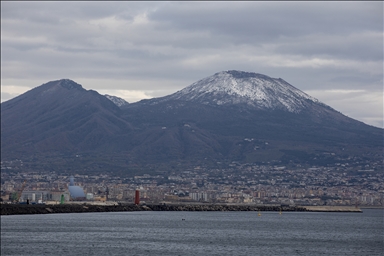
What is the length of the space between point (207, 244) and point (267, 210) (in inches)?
3530

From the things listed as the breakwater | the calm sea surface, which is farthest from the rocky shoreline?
the calm sea surface

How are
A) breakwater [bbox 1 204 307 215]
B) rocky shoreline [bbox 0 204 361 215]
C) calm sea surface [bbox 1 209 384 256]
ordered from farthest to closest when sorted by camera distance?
rocky shoreline [bbox 0 204 361 215]
breakwater [bbox 1 204 307 215]
calm sea surface [bbox 1 209 384 256]

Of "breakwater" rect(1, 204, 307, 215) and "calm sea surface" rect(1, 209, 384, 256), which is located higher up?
"breakwater" rect(1, 204, 307, 215)

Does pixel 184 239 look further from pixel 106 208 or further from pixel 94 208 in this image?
pixel 106 208

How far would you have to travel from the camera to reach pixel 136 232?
83500mm

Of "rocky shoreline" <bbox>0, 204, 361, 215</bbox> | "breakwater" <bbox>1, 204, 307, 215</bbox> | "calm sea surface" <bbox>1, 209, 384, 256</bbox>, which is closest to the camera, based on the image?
"calm sea surface" <bbox>1, 209, 384, 256</bbox>

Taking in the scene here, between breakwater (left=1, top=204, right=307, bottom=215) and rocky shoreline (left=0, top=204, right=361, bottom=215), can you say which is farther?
rocky shoreline (left=0, top=204, right=361, bottom=215)

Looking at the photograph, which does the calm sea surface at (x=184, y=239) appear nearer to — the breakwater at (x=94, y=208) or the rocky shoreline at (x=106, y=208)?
the breakwater at (x=94, y=208)

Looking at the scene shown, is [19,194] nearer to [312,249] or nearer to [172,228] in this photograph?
[172,228]

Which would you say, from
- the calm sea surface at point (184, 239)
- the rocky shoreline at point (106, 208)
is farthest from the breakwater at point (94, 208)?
the calm sea surface at point (184, 239)

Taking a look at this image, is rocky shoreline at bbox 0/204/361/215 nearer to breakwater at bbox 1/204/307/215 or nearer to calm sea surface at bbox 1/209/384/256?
breakwater at bbox 1/204/307/215

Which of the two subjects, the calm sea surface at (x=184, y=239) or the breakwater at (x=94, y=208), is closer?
the calm sea surface at (x=184, y=239)

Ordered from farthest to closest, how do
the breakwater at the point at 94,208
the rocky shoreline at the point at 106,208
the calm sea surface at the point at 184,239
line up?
the rocky shoreline at the point at 106,208 → the breakwater at the point at 94,208 → the calm sea surface at the point at 184,239

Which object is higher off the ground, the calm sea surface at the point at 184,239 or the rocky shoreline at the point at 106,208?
the rocky shoreline at the point at 106,208
